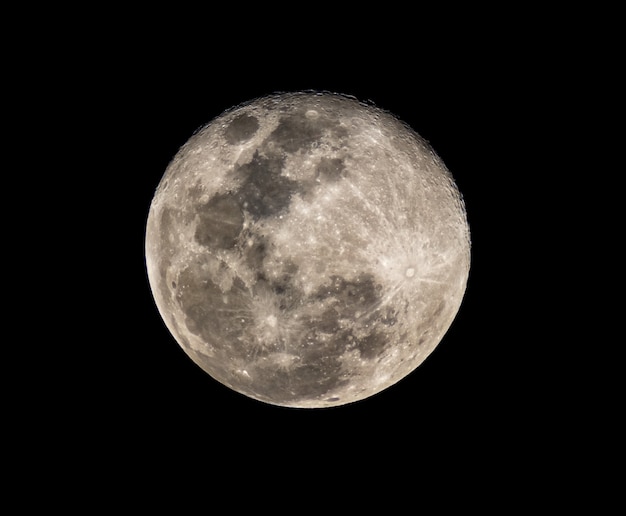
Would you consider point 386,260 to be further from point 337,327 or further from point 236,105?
point 236,105

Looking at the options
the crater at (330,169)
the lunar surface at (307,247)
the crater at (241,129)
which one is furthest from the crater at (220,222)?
the crater at (330,169)

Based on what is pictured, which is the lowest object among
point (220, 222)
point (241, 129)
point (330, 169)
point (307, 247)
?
point (307, 247)

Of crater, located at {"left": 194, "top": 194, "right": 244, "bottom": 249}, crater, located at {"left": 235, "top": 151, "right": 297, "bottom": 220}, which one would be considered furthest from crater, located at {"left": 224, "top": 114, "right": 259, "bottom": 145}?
crater, located at {"left": 194, "top": 194, "right": 244, "bottom": 249}

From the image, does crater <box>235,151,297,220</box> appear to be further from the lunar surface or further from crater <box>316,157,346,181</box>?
crater <box>316,157,346,181</box>

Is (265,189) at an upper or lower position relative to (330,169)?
lower

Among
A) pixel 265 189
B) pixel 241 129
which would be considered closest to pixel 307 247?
pixel 265 189

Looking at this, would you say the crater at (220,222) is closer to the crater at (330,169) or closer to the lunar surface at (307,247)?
the lunar surface at (307,247)

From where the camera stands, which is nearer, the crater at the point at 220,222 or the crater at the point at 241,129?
the crater at the point at 220,222

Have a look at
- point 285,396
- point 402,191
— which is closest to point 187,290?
point 285,396

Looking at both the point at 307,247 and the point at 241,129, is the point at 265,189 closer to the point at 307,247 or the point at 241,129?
the point at 307,247
